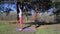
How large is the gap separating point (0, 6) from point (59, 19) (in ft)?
68.6

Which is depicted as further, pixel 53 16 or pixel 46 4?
pixel 53 16

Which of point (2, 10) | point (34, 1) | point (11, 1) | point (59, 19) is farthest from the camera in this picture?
point (59, 19)

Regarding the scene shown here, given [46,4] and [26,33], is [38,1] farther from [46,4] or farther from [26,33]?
[26,33]

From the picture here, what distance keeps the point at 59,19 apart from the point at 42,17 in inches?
173

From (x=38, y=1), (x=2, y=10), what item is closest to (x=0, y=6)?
(x=2, y=10)

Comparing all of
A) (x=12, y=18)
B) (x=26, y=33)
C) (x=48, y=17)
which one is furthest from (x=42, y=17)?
(x=26, y=33)

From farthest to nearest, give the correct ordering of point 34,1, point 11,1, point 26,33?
point 34,1 < point 11,1 < point 26,33

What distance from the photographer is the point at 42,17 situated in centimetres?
5378

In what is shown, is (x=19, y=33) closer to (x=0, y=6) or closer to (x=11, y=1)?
(x=11, y=1)

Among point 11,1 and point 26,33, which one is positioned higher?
point 11,1

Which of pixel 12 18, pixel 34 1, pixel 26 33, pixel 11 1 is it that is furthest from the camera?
pixel 12 18

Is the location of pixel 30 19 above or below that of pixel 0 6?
below

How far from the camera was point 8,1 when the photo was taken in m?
30.8

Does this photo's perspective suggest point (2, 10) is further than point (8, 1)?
Yes
